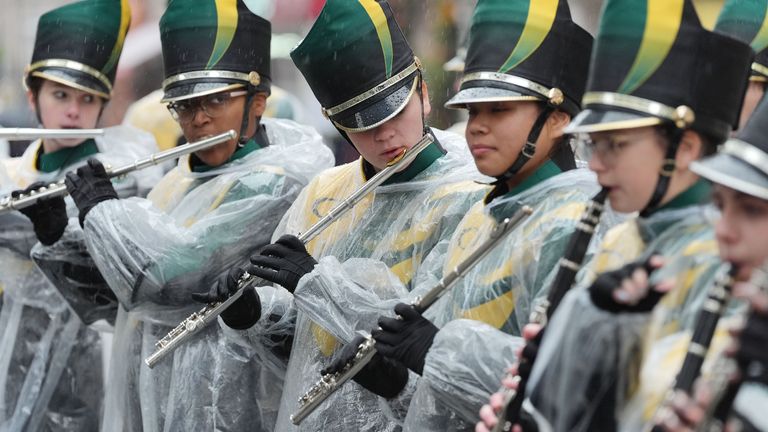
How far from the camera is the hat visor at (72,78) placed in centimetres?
672

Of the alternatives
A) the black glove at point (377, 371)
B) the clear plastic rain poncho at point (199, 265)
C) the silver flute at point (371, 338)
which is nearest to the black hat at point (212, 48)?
the clear plastic rain poncho at point (199, 265)

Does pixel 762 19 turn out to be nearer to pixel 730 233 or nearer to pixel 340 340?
pixel 340 340

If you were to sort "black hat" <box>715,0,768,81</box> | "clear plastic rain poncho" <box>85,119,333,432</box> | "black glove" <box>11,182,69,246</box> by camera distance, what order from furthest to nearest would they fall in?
"black glove" <box>11,182,69,246</box> → "clear plastic rain poncho" <box>85,119,333,432</box> → "black hat" <box>715,0,768,81</box>

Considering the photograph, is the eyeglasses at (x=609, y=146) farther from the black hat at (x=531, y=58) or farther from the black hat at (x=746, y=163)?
the black hat at (x=531, y=58)

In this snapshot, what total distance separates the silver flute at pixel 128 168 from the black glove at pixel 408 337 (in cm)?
188

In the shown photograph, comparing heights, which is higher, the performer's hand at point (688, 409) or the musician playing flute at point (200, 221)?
the performer's hand at point (688, 409)

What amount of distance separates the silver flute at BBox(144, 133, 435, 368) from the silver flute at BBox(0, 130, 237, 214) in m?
0.61

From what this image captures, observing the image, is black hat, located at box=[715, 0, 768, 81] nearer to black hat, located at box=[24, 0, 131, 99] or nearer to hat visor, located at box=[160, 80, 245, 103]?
hat visor, located at box=[160, 80, 245, 103]

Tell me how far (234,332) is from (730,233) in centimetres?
277

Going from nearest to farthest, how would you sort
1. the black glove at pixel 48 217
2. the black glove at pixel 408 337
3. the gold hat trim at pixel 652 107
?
the gold hat trim at pixel 652 107
the black glove at pixel 408 337
the black glove at pixel 48 217

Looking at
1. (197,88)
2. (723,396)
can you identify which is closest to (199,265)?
(197,88)

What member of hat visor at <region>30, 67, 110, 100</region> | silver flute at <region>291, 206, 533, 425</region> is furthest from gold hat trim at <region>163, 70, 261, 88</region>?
silver flute at <region>291, 206, 533, 425</region>

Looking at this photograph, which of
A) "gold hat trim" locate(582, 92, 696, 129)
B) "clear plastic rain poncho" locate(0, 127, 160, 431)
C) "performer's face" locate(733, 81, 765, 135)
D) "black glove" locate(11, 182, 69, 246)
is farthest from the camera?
"clear plastic rain poncho" locate(0, 127, 160, 431)

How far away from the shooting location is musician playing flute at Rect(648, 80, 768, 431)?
8.64ft
